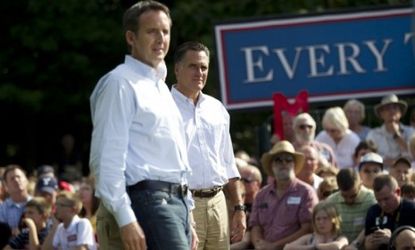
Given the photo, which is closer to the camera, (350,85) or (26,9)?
(350,85)

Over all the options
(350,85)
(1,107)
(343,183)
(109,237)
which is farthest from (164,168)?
(1,107)

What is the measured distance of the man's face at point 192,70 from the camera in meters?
10.1

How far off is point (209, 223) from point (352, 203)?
12.1 feet

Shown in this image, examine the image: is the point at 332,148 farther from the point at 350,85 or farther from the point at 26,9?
the point at 26,9

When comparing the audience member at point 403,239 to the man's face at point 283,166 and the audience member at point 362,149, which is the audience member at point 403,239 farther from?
the audience member at point 362,149

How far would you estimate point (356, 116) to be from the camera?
56.9ft

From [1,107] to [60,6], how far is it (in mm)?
2812

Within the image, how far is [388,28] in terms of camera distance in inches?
734

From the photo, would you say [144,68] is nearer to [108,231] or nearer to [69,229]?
[108,231]

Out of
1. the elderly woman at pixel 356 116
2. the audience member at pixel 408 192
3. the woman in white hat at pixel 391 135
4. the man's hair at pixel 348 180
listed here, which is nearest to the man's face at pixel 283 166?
the man's hair at pixel 348 180

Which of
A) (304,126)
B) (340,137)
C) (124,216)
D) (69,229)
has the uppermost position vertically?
(304,126)

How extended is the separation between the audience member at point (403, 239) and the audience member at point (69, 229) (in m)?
3.66

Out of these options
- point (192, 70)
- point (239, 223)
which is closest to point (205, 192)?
point (239, 223)

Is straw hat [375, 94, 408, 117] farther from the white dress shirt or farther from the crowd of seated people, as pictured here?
the white dress shirt
